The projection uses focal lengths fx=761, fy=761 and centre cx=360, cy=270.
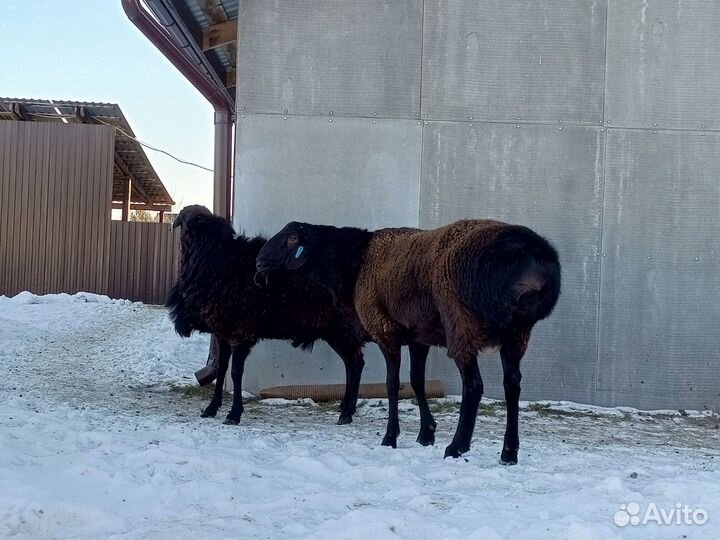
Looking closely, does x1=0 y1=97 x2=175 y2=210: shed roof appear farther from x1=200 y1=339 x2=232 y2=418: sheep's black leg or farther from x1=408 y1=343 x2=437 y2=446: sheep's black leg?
x1=408 y1=343 x2=437 y2=446: sheep's black leg

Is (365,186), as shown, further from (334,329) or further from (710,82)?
(710,82)

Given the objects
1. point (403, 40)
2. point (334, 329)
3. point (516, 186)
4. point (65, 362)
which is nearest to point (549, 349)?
point (516, 186)

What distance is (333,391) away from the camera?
8.02 m

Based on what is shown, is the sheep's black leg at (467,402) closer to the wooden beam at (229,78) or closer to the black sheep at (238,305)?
the black sheep at (238,305)

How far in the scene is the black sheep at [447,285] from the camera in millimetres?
5016

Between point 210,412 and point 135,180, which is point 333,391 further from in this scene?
point 135,180

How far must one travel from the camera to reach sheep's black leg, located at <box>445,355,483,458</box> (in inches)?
211

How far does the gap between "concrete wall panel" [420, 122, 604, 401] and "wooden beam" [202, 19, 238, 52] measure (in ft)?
11.4

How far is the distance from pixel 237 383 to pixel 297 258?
1291 millimetres

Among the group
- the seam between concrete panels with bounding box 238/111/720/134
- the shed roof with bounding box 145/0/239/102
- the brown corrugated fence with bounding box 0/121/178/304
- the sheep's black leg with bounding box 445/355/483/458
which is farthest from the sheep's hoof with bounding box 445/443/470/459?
the brown corrugated fence with bounding box 0/121/178/304

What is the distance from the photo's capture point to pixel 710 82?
326 inches

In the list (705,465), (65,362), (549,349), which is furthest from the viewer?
(65,362)

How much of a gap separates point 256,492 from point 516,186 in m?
5.03

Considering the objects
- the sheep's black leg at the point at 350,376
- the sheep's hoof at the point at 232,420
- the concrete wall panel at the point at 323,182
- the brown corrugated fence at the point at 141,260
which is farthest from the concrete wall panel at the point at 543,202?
the brown corrugated fence at the point at 141,260
